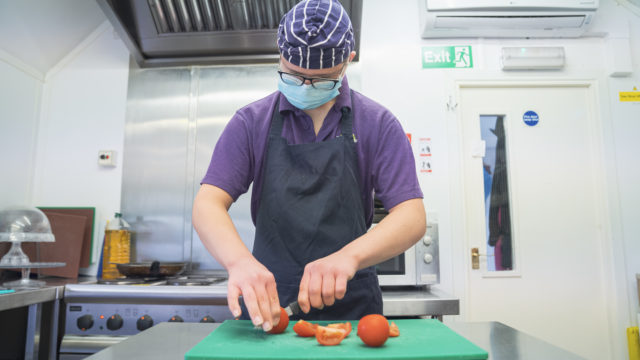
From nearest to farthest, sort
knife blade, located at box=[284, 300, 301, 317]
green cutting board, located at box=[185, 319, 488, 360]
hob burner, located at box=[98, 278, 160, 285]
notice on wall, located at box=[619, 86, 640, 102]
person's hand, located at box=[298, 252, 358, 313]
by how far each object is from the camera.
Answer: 1. green cutting board, located at box=[185, 319, 488, 360]
2. person's hand, located at box=[298, 252, 358, 313]
3. knife blade, located at box=[284, 300, 301, 317]
4. hob burner, located at box=[98, 278, 160, 285]
5. notice on wall, located at box=[619, 86, 640, 102]

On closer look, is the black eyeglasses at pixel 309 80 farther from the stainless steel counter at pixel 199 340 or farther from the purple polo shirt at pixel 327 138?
the stainless steel counter at pixel 199 340

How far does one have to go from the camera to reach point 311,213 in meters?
1.16

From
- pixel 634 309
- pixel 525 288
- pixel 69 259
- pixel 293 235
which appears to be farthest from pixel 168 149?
pixel 634 309

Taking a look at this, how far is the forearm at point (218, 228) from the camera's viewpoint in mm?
977

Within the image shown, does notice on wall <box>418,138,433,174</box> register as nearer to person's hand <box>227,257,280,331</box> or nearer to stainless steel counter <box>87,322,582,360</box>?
stainless steel counter <box>87,322,582,360</box>

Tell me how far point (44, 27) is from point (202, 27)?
99 centimetres

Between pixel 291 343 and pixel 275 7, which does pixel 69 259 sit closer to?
pixel 275 7

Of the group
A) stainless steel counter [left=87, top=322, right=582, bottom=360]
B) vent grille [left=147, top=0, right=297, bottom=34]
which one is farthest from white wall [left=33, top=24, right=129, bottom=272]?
stainless steel counter [left=87, top=322, right=582, bottom=360]

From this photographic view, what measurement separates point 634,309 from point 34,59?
4.08 metres

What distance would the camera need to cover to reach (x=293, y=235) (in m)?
1.17

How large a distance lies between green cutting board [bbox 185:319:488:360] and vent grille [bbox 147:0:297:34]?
6.47ft

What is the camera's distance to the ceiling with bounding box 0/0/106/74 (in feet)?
7.84

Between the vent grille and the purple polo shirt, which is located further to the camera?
the vent grille

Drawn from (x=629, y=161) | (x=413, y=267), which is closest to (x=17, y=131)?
(x=413, y=267)
